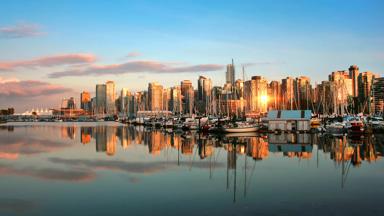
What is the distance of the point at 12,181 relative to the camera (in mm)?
26000

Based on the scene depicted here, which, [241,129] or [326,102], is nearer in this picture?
[241,129]

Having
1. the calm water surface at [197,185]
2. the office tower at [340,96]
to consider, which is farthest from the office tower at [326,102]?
the calm water surface at [197,185]

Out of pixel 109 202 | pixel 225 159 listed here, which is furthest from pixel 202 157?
pixel 109 202

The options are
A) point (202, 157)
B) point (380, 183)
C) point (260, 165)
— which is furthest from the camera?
point (202, 157)

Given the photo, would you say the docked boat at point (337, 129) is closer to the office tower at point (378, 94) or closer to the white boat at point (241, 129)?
the white boat at point (241, 129)

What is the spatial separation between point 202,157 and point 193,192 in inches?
655

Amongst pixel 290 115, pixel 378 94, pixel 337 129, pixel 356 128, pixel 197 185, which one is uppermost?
pixel 378 94

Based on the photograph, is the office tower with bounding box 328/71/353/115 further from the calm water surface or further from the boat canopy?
the calm water surface

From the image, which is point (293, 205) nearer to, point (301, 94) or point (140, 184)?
point (140, 184)

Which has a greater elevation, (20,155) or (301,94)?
(301,94)

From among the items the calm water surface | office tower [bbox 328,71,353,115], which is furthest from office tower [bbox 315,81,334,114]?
the calm water surface

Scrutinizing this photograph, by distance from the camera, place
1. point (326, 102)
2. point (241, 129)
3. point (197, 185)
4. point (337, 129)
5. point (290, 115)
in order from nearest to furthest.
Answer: point (197, 185) → point (337, 129) → point (241, 129) → point (290, 115) → point (326, 102)

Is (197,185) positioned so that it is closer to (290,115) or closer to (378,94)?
(290,115)

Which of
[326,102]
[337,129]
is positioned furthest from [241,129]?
[326,102]
